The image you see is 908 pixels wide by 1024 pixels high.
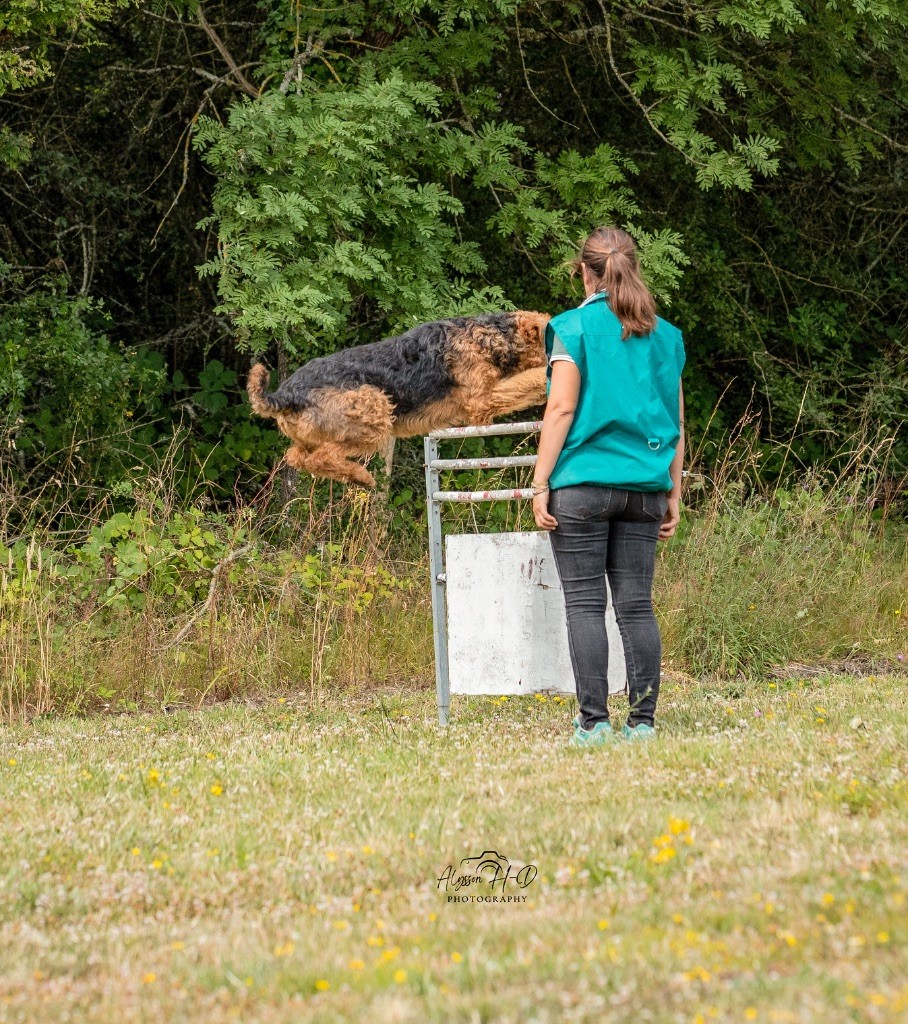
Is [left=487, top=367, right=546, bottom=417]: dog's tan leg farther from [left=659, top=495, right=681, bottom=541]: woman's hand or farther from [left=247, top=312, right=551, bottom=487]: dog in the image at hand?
[left=659, top=495, right=681, bottom=541]: woman's hand

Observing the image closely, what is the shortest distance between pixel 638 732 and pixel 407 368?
231cm

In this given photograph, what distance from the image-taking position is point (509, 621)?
5.63m

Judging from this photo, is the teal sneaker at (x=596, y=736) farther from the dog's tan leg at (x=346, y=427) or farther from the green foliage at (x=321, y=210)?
the green foliage at (x=321, y=210)

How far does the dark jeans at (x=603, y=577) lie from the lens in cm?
490

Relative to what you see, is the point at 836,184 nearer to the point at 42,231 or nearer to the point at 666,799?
the point at 42,231

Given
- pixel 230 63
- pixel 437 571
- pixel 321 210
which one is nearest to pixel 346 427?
pixel 437 571

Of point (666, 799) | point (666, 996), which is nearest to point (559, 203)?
point (666, 799)

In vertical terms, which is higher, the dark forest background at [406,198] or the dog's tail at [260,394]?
the dark forest background at [406,198]

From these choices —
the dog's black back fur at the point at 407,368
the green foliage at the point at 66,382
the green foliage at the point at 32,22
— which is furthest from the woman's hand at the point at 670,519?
the green foliage at the point at 66,382

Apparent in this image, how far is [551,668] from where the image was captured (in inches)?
218

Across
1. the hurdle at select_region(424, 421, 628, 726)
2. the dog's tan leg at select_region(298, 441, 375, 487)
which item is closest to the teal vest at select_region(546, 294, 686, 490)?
the hurdle at select_region(424, 421, 628, 726)

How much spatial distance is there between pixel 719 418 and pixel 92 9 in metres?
8.07

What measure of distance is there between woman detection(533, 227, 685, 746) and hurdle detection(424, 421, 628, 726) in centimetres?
43

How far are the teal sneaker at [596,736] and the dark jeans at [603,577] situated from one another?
1.6 inches
